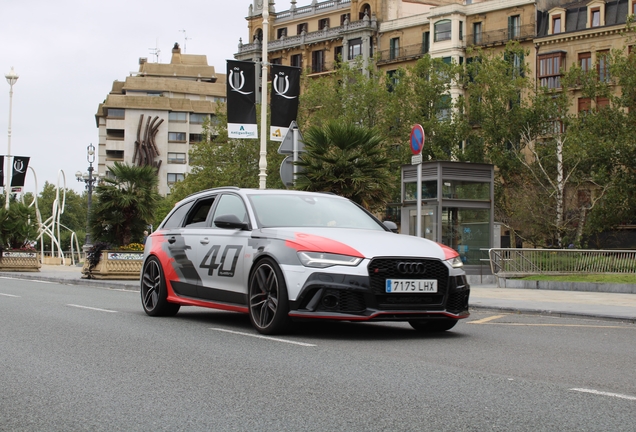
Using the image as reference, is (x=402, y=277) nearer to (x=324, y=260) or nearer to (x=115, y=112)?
(x=324, y=260)

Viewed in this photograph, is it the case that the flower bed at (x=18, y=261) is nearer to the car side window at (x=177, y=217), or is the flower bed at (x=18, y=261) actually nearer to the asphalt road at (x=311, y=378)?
the car side window at (x=177, y=217)

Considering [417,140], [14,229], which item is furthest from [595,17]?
[417,140]

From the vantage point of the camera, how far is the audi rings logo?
952 cm

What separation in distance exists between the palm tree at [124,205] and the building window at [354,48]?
53.5 m

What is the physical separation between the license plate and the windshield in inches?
64.3

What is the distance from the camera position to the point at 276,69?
23828mm

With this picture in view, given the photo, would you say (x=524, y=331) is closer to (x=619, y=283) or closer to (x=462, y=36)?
(x=619, y=283)

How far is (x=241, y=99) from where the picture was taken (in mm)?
23672

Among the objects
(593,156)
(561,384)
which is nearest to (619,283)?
(561,384)

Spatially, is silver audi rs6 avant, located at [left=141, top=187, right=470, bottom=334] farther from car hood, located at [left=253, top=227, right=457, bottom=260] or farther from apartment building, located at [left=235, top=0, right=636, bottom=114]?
apartment building, located at [left=235, top=0, right=636, bottom=114]

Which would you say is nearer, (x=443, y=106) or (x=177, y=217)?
(x=177, y=217)

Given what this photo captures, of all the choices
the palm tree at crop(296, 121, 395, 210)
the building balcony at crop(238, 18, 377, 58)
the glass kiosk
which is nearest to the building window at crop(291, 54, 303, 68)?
the building balcony at crop(238, 18, 377, 58)

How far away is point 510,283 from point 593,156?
3075 cm

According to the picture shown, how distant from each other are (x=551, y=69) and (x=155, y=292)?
5916cm
